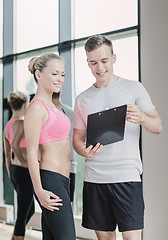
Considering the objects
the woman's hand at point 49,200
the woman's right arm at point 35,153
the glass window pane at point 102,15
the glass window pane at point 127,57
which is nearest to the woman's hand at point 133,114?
the woman's right arm at point 35,153

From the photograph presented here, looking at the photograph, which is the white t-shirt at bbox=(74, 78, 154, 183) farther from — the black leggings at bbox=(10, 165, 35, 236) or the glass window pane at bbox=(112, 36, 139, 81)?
the black leggings at bbox=(10, 165, 35, 236)

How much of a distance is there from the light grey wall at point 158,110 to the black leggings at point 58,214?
131 cm

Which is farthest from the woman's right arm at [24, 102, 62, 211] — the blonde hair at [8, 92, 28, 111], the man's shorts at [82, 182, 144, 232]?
the blonde hair at [8, 92, 28, 111]

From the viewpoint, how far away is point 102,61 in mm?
2002

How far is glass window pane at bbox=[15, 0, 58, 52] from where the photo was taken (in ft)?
14.0

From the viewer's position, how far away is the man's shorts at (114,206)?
75.8 inches

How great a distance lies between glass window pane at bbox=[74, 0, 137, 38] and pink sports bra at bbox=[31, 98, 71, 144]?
1860mm

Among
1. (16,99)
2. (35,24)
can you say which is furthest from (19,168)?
(35,24)

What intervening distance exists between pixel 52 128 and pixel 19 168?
74.3 inches

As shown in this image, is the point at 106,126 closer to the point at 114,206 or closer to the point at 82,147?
the point at 82,147

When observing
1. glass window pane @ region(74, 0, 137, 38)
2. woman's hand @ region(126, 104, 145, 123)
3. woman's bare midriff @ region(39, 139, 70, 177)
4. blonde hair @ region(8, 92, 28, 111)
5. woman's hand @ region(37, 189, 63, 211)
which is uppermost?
glass window pane @ region(74, 0, 137, 38)

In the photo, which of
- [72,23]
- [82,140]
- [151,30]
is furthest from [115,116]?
[72,23]

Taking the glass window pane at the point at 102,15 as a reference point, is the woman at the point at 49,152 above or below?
below

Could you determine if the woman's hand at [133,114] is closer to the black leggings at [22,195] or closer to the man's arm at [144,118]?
the man's arm at [144,118]
